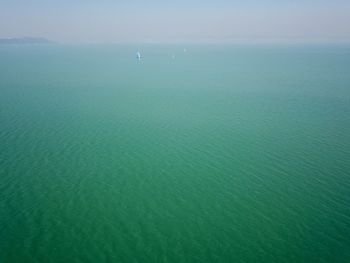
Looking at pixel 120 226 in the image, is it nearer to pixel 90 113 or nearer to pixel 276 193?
pixel 276 193

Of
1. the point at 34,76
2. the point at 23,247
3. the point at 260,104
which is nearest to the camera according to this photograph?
the point at 23,247

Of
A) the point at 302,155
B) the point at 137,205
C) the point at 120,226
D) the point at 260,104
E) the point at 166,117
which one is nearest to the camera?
the point at 120,226

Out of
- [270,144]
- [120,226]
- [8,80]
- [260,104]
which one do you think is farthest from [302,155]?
[8,80]

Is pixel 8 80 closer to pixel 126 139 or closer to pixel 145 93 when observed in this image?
pixel 145 93

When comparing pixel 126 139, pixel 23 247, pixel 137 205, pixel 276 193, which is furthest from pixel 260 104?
pixel 23 247

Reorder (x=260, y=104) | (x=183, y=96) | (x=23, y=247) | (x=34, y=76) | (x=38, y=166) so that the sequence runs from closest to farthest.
Answer: (x=23, y=247) < (x=38, y=166) < (x=260, y=104) < (x=183, y=96) < (x=34, y=76)

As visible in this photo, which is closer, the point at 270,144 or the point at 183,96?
the point at 270,144
